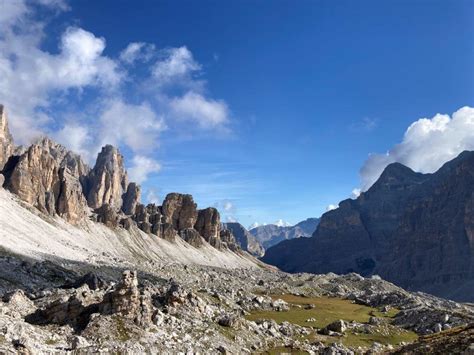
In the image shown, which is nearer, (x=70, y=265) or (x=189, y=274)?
(x=70, y=265)

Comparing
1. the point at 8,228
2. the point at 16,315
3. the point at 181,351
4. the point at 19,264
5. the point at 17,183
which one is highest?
the point at 17,183

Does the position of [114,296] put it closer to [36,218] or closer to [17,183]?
[36,218]

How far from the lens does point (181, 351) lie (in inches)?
1747

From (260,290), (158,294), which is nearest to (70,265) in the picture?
(260,290)

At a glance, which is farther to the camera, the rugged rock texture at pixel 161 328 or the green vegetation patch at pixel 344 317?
the green vegetation patch at pixel 344 317

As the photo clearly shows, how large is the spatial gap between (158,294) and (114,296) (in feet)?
44.5

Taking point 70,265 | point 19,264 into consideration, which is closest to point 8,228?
point 70,265

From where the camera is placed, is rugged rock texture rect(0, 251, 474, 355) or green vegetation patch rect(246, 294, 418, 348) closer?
rugged rock texture rect(0, 251, 474, 355)

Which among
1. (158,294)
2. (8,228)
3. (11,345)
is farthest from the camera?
(8,228)

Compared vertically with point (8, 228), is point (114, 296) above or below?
below

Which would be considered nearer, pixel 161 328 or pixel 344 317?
pixel 161 328

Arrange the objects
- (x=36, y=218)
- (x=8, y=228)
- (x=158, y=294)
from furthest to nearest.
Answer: (x=36, y=218)
(x=8, y=228)
(x=158, y=294)

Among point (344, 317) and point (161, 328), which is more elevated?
point (161, 328)

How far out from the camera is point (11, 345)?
1383 inches
